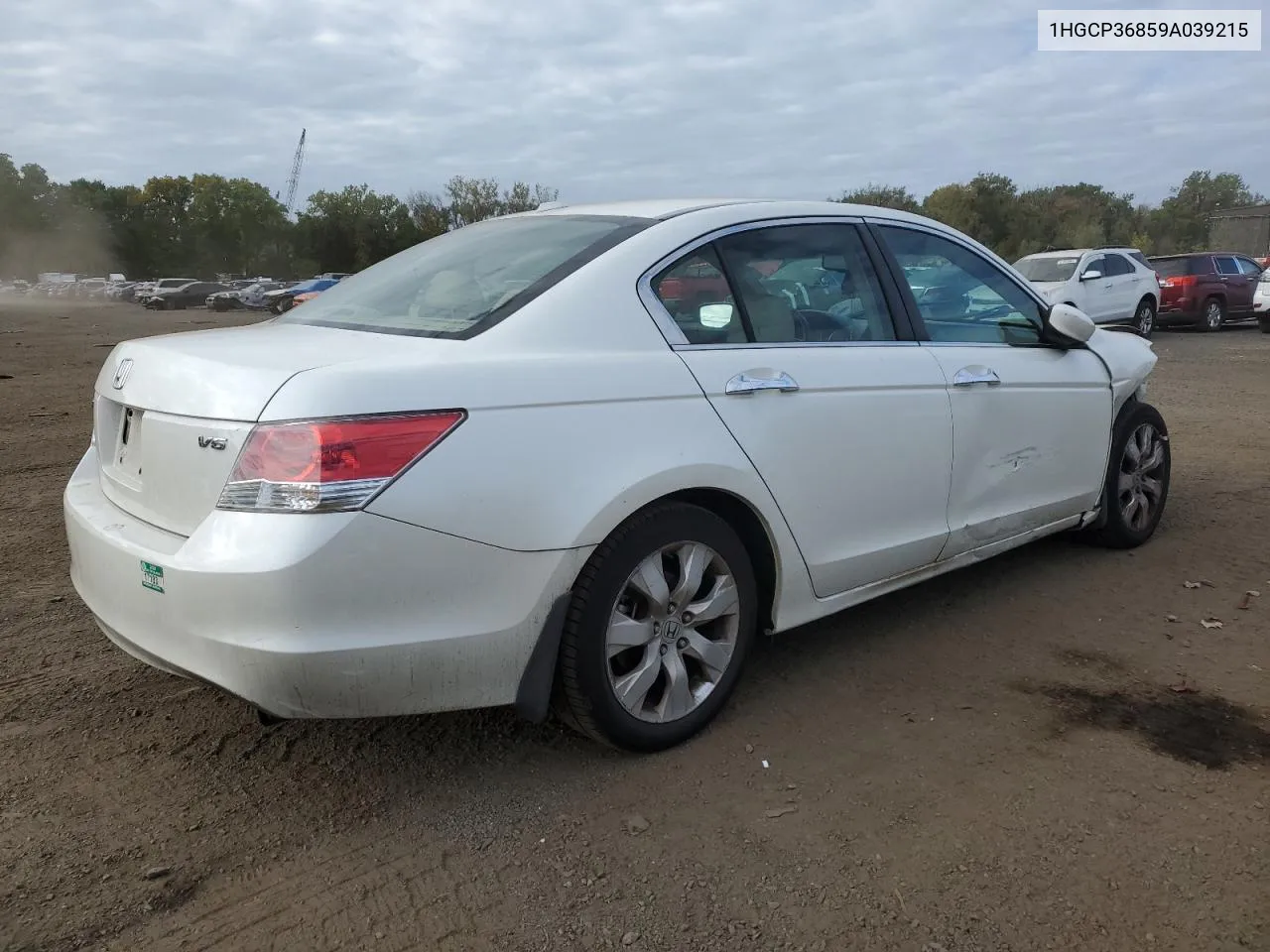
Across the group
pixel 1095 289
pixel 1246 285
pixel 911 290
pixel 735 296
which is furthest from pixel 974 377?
pixel 1246 285

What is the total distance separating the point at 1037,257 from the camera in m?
17.4

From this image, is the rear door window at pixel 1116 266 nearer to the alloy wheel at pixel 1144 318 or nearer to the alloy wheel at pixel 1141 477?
the alloy wheel at pixel 1144 318

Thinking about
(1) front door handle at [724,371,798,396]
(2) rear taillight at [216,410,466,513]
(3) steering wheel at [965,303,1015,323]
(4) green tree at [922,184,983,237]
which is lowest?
(2) rear taillight at [216,410,466,513]

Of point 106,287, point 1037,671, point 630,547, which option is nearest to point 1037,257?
point 1037,671

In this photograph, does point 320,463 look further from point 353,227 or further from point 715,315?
point 353,227

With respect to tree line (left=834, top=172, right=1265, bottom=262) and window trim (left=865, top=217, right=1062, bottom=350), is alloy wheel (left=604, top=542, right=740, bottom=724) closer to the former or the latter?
window trim (left=865, top=217, right=1062, bottom=350)

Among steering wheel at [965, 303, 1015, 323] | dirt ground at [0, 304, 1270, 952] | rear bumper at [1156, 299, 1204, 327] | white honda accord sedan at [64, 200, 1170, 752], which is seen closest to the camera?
dirt ground at [0, 304, 1270, 952]

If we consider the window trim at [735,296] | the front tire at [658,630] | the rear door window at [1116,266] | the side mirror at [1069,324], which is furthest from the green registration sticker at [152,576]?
the rear door window at [1116,266]

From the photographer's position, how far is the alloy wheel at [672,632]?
2.83 m

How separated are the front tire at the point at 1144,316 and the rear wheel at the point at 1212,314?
1.79m

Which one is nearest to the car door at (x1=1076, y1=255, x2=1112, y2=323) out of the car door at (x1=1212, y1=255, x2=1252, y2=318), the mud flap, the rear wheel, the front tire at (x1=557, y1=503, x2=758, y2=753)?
the rear wheel

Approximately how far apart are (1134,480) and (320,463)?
158 inches

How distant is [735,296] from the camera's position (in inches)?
127

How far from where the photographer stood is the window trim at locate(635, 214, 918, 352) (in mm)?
3004
